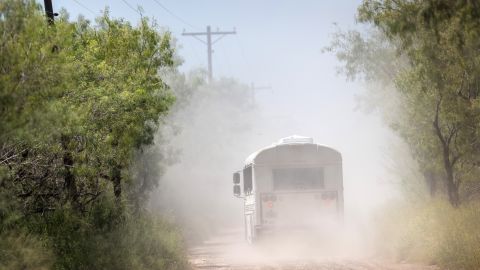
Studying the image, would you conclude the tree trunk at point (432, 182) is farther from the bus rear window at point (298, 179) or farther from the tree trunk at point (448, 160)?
the bus rear window at point (298, 179)

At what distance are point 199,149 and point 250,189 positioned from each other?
1563 inches

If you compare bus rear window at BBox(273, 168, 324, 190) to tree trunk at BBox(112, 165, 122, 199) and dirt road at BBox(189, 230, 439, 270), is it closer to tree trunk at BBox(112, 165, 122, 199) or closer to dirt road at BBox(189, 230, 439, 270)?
dirt road at BBox(189, 230, 439, 270)

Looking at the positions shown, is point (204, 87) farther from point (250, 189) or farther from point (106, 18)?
point (106, 18)

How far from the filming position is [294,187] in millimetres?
25234

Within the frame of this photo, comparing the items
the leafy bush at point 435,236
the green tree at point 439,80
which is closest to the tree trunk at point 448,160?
the green tree at point 439,80

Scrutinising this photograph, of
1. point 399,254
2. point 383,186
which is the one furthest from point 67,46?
point 383,186

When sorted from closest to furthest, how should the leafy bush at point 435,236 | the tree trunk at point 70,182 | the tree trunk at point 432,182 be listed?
1. the tree trunk at point 70,182
2. the leafy bush at point 435,236
3. the tree trunk at point 432,182

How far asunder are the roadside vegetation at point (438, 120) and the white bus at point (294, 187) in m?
2.13

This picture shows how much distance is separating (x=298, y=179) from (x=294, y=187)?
1.00ft

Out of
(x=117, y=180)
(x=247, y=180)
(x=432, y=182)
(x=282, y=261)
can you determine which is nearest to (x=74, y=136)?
Result: (x=117, y=180)

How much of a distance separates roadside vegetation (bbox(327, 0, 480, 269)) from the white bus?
213 centimetres

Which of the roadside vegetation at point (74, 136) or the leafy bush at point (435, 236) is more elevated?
the roadside vegetation at point (74, 136)

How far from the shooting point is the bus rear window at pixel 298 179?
25266mm

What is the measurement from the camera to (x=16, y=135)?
34.2 feet
